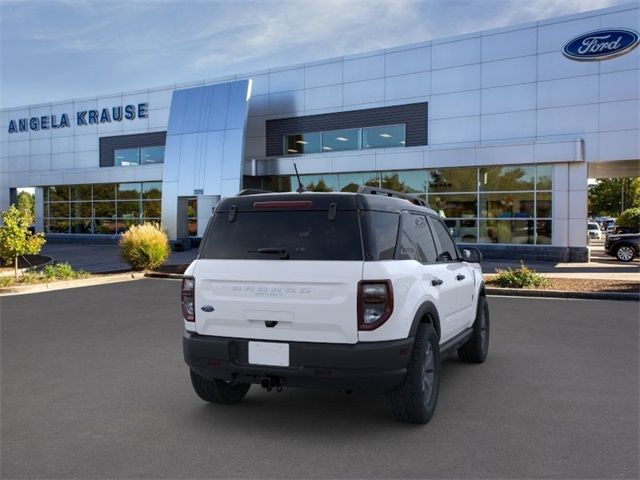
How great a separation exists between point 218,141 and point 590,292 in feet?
66.6

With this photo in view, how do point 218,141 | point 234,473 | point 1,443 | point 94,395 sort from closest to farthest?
point 234,473 → point 1,443 → point 94,395 → point 218,141

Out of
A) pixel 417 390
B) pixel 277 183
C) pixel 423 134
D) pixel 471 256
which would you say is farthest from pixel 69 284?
pixel 423 134

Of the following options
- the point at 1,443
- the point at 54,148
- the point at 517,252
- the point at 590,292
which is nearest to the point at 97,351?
the point at 1,443

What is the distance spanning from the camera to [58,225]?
37.7 m

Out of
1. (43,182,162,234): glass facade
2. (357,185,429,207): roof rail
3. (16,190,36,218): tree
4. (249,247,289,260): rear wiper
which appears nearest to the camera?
(249,247,289,260): rear wiper

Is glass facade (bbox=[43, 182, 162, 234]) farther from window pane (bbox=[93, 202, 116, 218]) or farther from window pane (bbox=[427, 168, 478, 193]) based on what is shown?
window pane (bbox=[427, 168, 478, 193])

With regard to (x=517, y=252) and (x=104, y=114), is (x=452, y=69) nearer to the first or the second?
(x=517, y=252)

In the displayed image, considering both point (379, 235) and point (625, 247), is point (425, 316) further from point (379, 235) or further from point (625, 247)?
point (625, 247)

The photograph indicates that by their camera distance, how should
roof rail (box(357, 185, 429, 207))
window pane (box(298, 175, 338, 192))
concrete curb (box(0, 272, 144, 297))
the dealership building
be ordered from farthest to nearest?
1. window pane (box(298, 175, 338, 192))
2. the dealership building
3. concrete curb (box(0, 272, 144, 297))
4. roof rail (box(357, 185, 429, 207))

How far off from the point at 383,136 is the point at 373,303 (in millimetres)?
23043

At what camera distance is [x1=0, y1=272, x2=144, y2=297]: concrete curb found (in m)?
13.7

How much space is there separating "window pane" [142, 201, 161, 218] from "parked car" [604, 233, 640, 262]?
2298 centimetres

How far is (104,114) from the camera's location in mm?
35969

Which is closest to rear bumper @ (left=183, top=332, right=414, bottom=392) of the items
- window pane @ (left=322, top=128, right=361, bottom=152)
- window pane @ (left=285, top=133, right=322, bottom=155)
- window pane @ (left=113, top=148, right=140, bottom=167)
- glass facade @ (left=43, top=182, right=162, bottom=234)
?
window pane @ (left=322, top=128, right=361, bottom=152)
